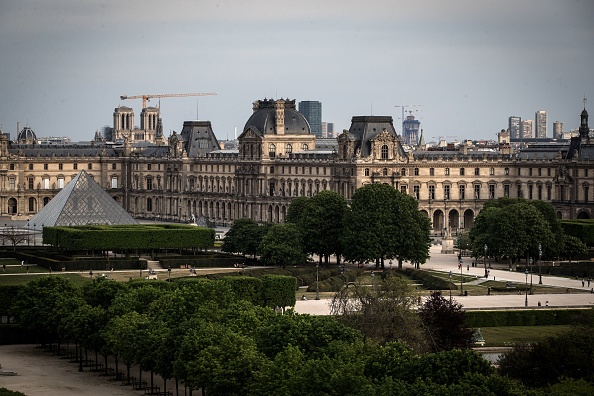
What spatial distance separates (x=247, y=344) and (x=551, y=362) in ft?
42.2

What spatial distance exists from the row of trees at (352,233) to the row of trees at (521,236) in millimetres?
4884

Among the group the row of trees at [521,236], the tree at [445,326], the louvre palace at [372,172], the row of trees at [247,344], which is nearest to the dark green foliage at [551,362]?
the row of trees at [247,344]

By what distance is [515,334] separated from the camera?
306ft

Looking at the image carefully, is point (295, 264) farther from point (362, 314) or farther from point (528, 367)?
point (528, 367)

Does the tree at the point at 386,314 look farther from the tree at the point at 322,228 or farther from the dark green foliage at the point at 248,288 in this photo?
the tree at the point at 322,228

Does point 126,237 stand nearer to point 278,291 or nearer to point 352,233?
point 352,233

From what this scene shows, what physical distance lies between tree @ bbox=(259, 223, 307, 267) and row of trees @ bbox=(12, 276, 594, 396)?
2951 cm

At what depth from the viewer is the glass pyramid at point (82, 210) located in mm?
148625

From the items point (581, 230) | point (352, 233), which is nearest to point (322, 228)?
point (352, 233)

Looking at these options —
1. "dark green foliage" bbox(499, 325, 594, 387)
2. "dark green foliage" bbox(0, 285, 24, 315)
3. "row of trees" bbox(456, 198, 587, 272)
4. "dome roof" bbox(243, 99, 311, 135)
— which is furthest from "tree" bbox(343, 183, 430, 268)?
"dark green foliage" bbox(499, 325, 594, 387)

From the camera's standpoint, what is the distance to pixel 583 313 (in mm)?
92375

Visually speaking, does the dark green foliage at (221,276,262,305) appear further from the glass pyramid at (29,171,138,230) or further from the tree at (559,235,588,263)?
the glass pyramid at (29,171,138,230)

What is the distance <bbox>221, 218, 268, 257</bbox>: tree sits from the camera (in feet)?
438

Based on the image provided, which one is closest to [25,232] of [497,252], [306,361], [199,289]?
[497,252]
